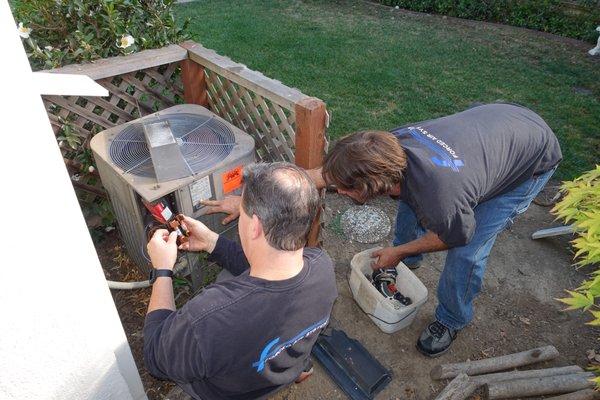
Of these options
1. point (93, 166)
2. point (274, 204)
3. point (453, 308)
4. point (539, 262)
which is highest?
point (274, 204)

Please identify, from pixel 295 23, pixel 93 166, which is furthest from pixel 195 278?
pixel 295 23

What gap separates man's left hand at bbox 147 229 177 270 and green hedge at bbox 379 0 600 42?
33.3ft

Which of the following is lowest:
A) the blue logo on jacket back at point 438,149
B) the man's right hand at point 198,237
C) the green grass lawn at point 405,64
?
the green grass lawn at point 405,64

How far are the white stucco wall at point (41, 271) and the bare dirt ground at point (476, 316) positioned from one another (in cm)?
113

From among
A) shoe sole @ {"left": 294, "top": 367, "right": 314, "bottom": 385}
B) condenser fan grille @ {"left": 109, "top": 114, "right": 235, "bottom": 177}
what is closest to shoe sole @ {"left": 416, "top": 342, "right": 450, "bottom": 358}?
shoe sole @ {"left": 294, "top": 367, "right": 314, "bottom": 385}

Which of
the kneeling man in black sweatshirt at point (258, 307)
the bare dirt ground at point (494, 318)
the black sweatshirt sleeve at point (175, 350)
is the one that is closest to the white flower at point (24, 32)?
the kneeling man in black sweatshirt at point (258, 307)

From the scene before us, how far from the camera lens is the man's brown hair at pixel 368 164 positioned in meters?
2.28

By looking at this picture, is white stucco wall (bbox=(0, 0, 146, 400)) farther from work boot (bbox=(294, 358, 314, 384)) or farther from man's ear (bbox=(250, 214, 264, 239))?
work boot (bbox=(294, 358, 314, 384))

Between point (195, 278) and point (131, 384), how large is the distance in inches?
39.6

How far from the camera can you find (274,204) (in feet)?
5.47

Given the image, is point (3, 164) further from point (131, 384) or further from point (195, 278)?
point (195, 278)

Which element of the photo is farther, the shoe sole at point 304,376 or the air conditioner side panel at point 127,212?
the shoe sole at point 304,376

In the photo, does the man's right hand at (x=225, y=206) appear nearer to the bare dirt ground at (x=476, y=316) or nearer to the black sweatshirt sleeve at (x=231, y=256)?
the black sweatshirt sleeve at (x=231, y=256)

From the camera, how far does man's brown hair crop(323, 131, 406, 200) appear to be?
2275mm
